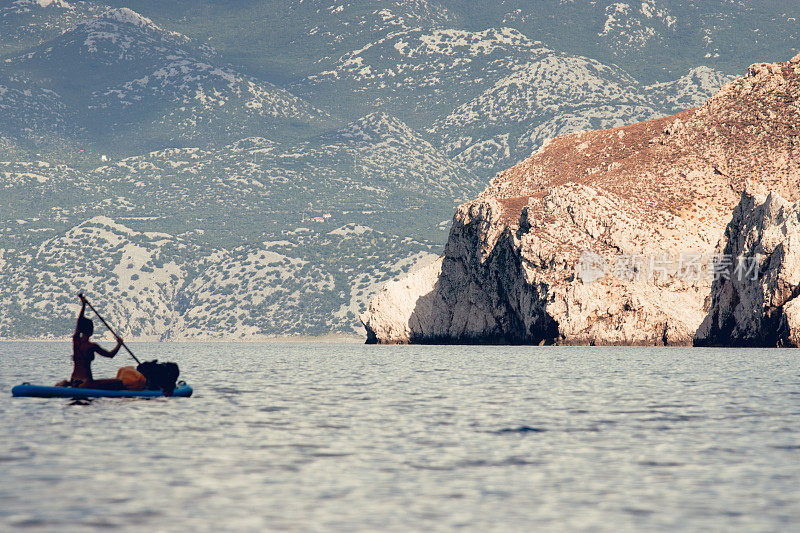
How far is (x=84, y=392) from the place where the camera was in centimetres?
3669

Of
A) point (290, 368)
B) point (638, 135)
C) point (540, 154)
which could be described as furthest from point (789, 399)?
point (540, 154)

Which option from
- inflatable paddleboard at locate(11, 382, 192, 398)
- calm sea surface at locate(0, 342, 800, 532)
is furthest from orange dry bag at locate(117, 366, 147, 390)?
calm sea surface at locate(0, 342, 800, 532)

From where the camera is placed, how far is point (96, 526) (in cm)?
1672

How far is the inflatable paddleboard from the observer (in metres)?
36.8

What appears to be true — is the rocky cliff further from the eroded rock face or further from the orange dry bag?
the orange dry bag

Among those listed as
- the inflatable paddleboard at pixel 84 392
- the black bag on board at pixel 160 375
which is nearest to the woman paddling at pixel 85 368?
the inflatable paddleboard at pixel 84 392

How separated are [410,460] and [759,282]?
73.0 meters

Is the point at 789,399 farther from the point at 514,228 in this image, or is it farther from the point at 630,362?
the point at 514,228

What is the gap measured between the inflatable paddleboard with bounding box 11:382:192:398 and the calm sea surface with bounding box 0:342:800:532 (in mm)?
360

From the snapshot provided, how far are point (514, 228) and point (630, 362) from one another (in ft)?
156

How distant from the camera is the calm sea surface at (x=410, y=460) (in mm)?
17531

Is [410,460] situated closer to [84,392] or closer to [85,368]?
[84,392]

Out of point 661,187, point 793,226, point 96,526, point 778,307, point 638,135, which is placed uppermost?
point 638,135

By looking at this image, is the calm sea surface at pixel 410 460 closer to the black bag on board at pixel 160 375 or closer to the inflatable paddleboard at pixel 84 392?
the inflatable paddleboard at pixel 84 392
